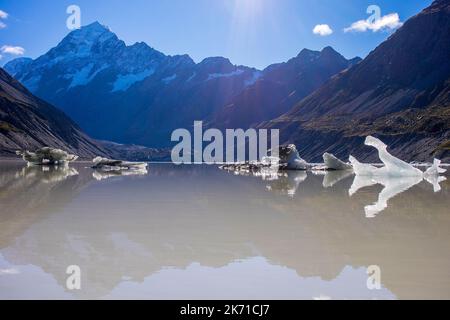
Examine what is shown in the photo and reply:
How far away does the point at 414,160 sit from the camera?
5285 inches

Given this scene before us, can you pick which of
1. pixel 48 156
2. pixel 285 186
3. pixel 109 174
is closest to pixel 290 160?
pixel 109 174

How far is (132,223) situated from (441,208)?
1547 centimetres

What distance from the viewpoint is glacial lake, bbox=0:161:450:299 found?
10461mm

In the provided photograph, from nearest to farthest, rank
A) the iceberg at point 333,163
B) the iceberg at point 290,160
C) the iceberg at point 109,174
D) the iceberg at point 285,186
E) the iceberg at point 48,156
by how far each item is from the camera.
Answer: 1. the iceberg at point 285,186
2. the iceberg at point 109,174
3. the iceberg at point 333,163
4. the iceberg at point 290,160
5. the iceberg at point 48,156

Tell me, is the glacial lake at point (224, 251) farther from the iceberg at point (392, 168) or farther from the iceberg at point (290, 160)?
the iceberg at point (290, 160)

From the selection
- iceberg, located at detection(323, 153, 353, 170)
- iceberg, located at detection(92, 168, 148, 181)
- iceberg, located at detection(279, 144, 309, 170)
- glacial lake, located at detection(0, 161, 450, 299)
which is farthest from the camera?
iceberg, located at detection(279, 144, 309, 170)

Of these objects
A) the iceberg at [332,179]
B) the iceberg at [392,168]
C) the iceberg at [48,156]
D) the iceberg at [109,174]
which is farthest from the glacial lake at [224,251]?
the iceberg at [48,156]

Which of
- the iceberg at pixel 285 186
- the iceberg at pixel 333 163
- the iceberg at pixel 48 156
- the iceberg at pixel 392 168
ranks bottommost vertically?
the iceberg at pixel 285 186

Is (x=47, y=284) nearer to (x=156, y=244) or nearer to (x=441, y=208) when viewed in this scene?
(x=156, y=244)

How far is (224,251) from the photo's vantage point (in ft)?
47.3

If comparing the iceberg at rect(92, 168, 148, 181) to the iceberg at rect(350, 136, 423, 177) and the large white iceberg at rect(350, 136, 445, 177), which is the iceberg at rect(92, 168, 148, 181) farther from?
the iceberg at rect(350, 136, 423, 177)

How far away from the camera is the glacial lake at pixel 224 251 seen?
10461 mm

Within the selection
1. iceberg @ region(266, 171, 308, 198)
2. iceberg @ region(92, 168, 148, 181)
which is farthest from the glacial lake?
iceberg @ region(92, 168, 148, 181)
